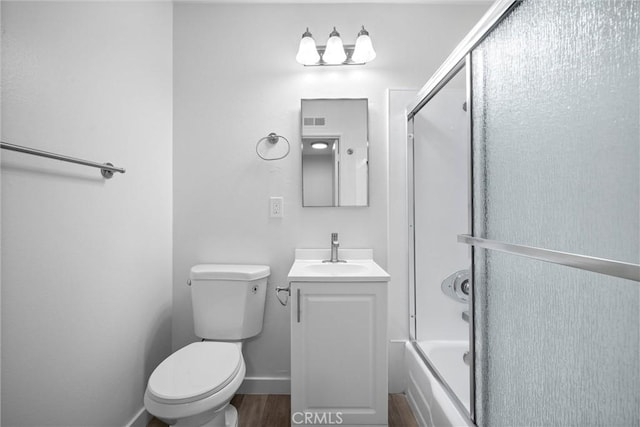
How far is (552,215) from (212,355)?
1.32 metres

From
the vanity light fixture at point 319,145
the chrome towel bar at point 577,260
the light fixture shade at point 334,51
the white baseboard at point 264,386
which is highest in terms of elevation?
the light fixture shade at point 334,51

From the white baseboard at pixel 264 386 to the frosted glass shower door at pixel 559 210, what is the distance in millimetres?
1141

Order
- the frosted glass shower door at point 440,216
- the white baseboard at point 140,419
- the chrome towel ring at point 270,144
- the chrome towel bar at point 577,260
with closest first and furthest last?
the chrome towel bar at point 577,260 → the white baseboard at point 140,419 → the frosted glass shower door at point 440,216 → the chrome towel ring at point 270,144

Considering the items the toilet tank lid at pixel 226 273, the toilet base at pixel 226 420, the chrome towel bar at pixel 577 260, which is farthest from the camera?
the toilet tank lid at pixel 226 273

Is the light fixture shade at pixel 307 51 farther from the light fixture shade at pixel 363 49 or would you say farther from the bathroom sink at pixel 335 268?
the bathroom sink at pixel 335 268

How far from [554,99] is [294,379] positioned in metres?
1.36

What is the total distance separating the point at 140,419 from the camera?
1.45m

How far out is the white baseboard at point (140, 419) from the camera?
1393mm

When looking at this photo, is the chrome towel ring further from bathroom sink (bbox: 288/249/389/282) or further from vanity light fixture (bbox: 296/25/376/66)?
bathroom sink (bbox: 288/249/389/282)

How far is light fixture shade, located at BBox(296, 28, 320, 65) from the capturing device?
5.40 feet

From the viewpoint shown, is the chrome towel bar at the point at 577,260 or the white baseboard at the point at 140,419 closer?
the chrome towel bar at the point at 577,260

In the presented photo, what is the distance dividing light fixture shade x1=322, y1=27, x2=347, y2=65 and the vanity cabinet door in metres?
1.25

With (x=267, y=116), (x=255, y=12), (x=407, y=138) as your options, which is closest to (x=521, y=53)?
(x=407, y=138)

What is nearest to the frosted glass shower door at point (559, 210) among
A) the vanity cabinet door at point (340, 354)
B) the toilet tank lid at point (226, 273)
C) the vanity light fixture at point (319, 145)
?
the vanity cabinet door at point (340, 354)
